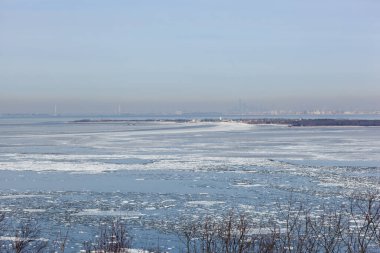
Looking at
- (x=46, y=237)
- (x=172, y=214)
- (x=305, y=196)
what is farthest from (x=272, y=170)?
(x=46, y=237)

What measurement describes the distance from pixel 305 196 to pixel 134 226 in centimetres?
474

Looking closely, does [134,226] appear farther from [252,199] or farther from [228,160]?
[228,160]

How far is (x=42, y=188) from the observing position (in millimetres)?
15164

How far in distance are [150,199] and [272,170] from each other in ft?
21.8

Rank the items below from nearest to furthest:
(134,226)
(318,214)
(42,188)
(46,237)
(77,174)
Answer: (46,237)
(134,226)
(318,214)
(42,188)
(77,174)

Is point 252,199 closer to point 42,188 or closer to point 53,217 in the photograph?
point 53,217

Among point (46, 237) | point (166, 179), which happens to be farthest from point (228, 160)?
point (46, 237)

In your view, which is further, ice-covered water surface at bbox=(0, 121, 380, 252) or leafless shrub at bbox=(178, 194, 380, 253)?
ice-covered water surface at bbox=(0, 121, 380, 252)

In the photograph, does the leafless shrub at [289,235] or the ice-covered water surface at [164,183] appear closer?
the leafless shrub at [289,235]

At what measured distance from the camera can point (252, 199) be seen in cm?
1329

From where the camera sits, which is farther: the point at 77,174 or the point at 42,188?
the point at 77,174

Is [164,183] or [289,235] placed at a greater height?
[289,235]

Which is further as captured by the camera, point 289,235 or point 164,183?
point 164,183

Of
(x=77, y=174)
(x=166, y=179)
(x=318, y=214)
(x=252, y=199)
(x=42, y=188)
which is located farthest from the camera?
(x=77, y=174)
